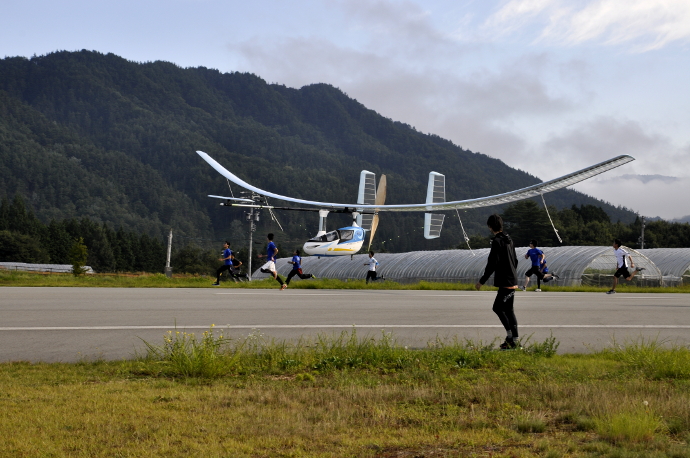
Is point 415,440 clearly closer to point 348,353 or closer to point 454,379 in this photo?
point 454,379

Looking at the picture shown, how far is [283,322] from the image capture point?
11.8m

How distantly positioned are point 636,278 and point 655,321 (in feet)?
109

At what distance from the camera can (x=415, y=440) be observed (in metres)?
4.50

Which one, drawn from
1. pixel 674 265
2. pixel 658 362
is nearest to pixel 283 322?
pixel 658 362

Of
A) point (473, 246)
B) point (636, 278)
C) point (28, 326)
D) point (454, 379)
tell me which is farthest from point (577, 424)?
point (473, 246)

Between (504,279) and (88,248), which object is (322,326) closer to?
(504,279)

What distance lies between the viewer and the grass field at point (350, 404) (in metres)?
4.36

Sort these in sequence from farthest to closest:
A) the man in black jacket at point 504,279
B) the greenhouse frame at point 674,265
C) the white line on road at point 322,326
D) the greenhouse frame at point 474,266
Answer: the greenhouse frame at point 674,265 < the greenhouse frame at point 474,266 < the white line on road at point 322,326 < the man in black jacket at point 504,279

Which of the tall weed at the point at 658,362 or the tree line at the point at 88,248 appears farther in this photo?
the tree line at the point at 88,248

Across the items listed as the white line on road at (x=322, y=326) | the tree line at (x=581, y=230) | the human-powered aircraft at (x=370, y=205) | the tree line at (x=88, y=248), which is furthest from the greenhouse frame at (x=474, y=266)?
the tree line at (x=88, y=248)

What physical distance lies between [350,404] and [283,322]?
6330mm

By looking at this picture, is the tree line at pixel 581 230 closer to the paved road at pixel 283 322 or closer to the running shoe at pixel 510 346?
the paved road at pixel 283 322

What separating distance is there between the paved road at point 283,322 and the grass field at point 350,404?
5.57ft

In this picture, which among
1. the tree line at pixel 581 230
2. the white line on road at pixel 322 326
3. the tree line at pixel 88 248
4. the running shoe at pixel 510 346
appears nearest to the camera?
the running shoe at pixel 510 346
